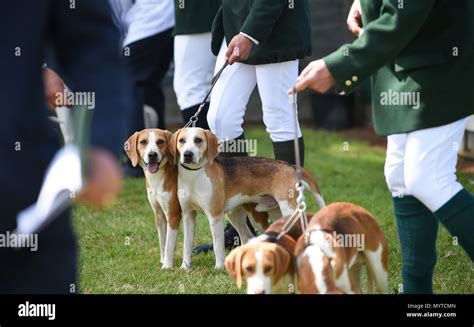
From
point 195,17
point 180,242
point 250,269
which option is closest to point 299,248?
point 250,269

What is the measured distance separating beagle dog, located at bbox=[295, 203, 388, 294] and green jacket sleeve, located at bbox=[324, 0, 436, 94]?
0.55 meters

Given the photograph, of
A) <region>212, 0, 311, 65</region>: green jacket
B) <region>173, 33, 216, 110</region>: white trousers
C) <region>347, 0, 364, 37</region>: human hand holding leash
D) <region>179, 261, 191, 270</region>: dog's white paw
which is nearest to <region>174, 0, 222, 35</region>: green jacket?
<region>173, 33, 216, 110</region>: white trousers

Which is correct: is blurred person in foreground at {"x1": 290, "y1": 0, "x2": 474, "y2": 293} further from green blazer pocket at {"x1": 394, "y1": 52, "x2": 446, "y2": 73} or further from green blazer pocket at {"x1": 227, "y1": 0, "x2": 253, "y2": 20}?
green blazer pocket at {"x1": 227, "y1": 0, "x2": 253, "y2": 20}

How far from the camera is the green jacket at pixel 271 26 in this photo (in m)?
4.08

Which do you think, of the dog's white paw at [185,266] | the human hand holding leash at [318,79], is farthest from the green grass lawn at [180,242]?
the human hand holding leash at [318,79]

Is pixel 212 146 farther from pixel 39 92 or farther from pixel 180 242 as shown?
pixel 39 92

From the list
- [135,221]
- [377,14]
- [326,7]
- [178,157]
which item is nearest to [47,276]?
[377,14]

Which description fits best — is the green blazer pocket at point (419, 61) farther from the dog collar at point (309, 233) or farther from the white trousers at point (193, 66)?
the white trousers at point (193, 66)

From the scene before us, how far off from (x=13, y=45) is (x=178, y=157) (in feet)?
8.70

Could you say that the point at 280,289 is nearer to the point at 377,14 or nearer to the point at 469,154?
the point at 377,14

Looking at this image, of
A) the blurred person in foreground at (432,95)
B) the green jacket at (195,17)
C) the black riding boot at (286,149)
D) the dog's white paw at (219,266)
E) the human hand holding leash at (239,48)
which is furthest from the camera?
the green jacket at (195,17)

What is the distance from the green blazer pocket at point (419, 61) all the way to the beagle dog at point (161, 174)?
4.79ft

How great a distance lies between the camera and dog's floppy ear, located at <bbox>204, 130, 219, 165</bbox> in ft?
13.8

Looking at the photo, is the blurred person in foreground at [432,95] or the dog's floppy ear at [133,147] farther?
the dog's floppy ear at [133,147]
